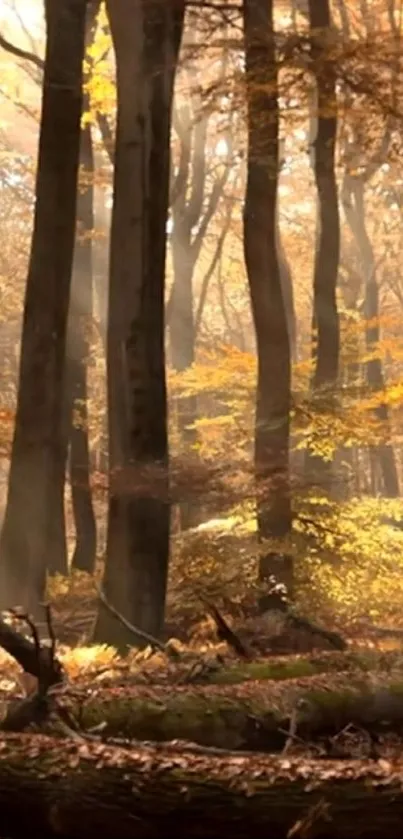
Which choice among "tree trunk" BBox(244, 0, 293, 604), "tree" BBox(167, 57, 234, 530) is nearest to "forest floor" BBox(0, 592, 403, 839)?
"tree trunk" BBox(244, 0, 293, 604)

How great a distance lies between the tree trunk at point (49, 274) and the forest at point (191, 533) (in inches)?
0.9

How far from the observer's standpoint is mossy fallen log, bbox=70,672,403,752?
5.17m

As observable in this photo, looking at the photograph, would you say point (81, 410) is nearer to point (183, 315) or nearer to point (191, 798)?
point (183, 315)

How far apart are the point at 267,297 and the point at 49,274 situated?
2.89m

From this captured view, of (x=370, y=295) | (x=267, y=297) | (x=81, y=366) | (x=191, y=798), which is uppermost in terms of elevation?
(x=370, y=295)

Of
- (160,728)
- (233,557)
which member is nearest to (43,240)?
(233,557)

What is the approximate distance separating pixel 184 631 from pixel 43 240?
15.2 feet

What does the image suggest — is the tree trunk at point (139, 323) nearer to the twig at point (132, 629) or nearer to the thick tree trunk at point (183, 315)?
the twig at point (132, 629)

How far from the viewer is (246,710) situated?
5.25 m

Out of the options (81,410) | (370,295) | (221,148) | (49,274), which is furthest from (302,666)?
(221,148)

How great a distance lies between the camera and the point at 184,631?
1116cm

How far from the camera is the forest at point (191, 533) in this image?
410 centimetres

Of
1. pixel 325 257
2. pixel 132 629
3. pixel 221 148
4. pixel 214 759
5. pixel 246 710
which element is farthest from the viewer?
pixel 221 148

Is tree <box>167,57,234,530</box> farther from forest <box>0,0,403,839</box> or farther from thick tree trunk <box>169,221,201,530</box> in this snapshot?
forest <box>0,0,403,839</box>
